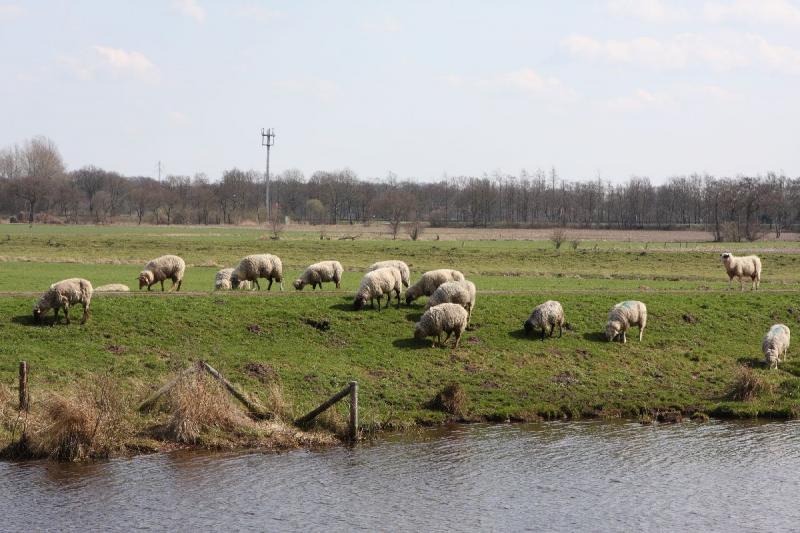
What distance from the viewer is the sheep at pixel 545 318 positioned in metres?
33.5

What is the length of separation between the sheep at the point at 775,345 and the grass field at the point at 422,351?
561mm

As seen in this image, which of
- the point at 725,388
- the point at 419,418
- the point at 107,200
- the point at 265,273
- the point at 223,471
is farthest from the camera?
the point at 107,200

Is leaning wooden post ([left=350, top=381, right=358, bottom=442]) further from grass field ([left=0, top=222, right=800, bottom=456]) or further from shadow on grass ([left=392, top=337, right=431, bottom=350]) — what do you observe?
shadow on grass ([left=392, top=337, right=431, bottom=350])

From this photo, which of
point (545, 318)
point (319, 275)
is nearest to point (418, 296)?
point (545, 318)

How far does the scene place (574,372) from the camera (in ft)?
101

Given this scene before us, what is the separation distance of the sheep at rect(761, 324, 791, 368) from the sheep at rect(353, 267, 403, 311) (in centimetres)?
1395

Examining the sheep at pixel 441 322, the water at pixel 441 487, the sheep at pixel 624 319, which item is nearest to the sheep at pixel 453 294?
the sheep at pixel 441 322

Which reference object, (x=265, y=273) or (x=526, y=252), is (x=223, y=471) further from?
(x=526, y=252)

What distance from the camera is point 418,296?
36.2 metres

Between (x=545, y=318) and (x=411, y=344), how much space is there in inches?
221

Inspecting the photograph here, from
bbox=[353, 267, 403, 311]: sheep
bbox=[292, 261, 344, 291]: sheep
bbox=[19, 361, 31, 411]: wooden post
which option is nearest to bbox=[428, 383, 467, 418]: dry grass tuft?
bbox=[353, 267, 403, 311]: sheep

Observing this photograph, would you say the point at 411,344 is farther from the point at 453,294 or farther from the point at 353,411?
the point at 353,411

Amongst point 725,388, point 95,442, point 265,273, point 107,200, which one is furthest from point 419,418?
point 107,200

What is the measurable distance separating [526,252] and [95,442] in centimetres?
5538
